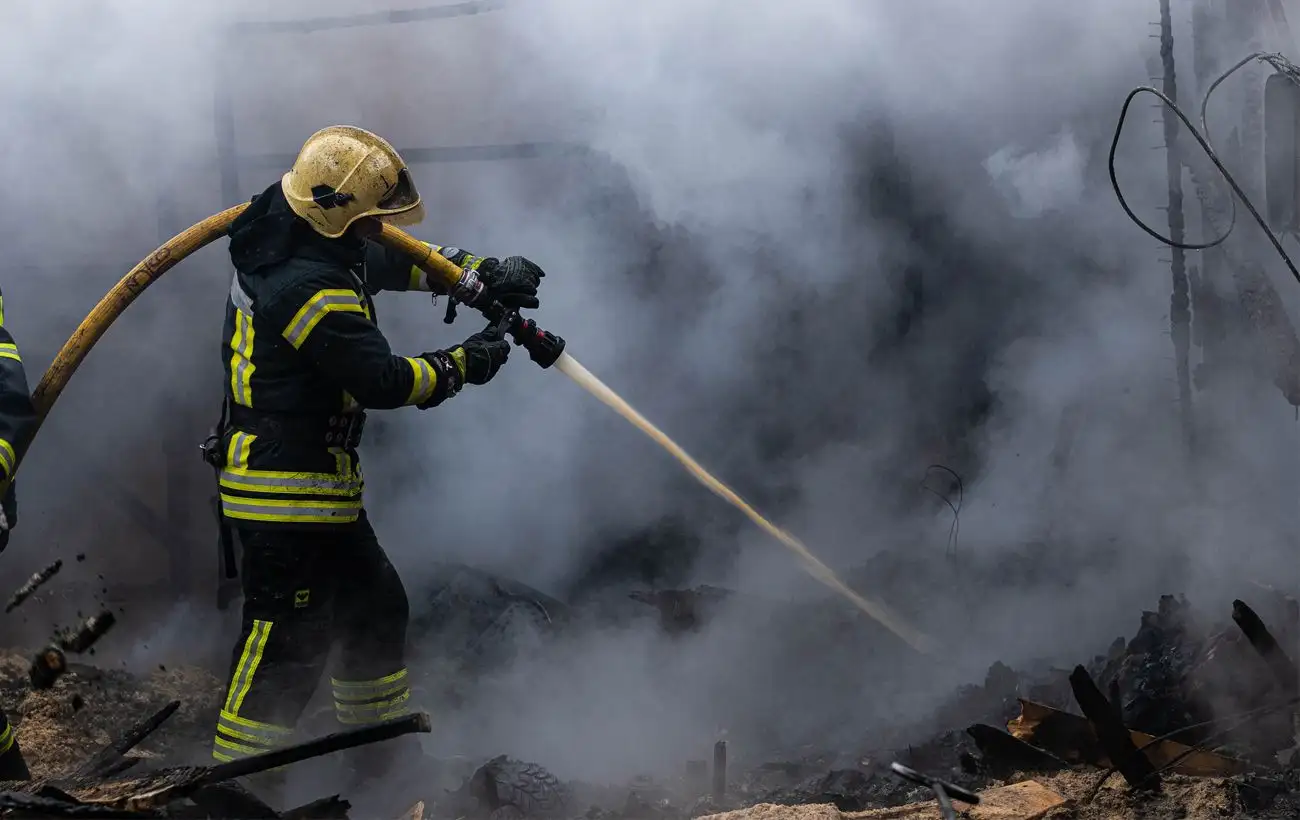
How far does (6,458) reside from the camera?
3.58m

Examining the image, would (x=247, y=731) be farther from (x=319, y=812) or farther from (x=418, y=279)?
(x=418, y=279)

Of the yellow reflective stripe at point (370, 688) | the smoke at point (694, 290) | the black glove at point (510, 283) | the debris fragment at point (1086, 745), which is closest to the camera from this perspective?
the debris fragment at point (1086, 745)

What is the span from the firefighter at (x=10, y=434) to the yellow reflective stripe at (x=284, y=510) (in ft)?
2.14

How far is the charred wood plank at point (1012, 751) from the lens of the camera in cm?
367

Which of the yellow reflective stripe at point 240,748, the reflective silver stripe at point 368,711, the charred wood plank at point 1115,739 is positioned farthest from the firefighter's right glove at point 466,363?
the charred wood plank at point 1115,739

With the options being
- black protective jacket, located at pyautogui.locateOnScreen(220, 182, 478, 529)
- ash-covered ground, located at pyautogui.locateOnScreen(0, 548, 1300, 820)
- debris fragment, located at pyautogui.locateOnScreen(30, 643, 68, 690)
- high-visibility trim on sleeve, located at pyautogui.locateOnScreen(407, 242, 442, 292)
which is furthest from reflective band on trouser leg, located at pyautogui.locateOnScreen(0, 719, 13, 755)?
high-visibility trim on sleeve, located at pyautogui.locateOnScreen(407, 242, 442, 292)

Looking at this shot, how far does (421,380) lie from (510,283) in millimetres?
597

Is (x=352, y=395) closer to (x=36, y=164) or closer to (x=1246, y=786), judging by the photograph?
(x=1246, y=786)

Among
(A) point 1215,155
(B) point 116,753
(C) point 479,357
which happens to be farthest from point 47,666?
(A) point 1215,155

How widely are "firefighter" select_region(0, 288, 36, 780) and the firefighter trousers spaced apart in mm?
614

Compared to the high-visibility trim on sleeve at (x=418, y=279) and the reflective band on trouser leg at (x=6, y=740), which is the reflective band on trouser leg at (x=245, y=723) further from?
the high-visibility trim on sleeve at (x=418, y=279)

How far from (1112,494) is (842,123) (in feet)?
7.72

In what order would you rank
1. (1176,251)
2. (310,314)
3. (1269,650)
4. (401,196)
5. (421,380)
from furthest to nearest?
(1176,251)
(401,196)
(1269,650)
(421,380)
(310,314)

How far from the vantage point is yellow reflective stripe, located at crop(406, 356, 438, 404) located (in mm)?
3639
